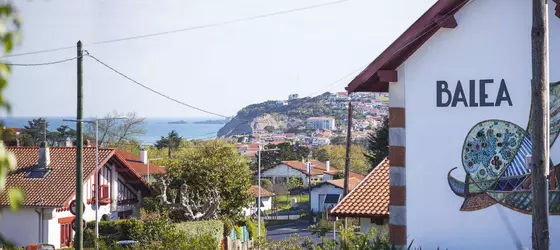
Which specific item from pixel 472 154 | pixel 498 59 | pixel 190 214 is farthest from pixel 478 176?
pixel 190 214

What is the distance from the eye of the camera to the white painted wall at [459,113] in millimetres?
14297

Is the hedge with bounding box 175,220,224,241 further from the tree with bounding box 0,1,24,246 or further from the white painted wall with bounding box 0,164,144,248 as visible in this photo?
the tree with bounding box 0,1,24,246

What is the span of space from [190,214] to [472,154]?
91.5ft

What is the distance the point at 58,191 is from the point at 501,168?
28468 mm

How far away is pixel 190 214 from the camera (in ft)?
135

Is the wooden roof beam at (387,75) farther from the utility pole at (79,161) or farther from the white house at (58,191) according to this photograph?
the white house at (58,191)

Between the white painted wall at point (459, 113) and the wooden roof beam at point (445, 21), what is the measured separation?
152mm

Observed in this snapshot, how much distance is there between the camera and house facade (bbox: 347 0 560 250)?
1420cm

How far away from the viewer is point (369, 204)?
22797 millimetres

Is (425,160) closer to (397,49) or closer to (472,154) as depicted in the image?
(472,154)

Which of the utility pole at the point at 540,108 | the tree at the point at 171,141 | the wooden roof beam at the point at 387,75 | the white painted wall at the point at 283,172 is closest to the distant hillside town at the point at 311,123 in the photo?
the white painted wall at the point at 283,172

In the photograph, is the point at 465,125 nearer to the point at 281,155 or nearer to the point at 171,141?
the point at 171,141

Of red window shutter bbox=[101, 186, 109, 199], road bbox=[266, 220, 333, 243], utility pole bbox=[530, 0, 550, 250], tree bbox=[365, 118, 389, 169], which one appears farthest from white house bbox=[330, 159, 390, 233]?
tree bbox=[365, 118, 389, 169]

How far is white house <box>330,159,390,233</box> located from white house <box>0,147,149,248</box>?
54.7 feet
